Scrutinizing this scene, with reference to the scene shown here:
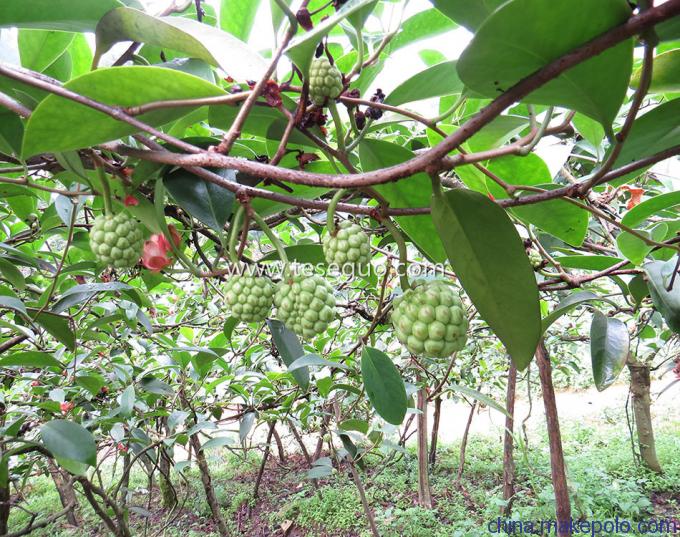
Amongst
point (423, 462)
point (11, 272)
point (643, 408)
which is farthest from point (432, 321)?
point (643, 408)

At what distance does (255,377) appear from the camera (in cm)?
177

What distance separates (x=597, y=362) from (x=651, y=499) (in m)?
3.22

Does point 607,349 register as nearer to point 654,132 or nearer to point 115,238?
point 654,132

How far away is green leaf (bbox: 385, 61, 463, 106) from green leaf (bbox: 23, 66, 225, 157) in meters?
0.26

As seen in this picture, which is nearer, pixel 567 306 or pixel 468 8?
pixel 468 8

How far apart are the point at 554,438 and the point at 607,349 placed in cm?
27

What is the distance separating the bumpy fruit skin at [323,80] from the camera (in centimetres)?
51

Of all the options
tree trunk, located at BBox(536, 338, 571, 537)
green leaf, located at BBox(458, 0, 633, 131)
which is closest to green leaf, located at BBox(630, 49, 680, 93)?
green leaf, located at BBox(458, 0, 633, 131)

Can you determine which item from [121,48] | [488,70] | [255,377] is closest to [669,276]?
[488,70]

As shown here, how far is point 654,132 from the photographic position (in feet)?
1.59

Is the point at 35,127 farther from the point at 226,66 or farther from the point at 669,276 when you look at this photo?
the point at 669,276

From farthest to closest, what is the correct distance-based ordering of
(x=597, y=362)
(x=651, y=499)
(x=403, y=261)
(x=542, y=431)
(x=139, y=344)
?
(x=542, y=431) → (x=651, y=499) → (x=139, y=344) → (x=597, y=362) → (x=403, y=261)

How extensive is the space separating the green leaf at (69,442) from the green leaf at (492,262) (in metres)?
0.76

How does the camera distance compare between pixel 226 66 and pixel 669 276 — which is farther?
pixel 669 276
